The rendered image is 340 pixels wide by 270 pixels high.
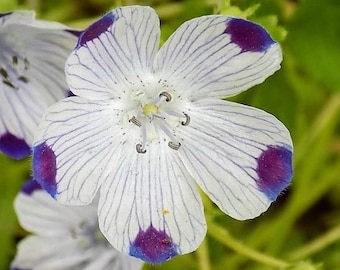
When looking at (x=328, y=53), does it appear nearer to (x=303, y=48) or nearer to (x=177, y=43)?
(x=303, y=48)

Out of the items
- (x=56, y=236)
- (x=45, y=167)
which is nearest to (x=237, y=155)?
(x=45, y=167)

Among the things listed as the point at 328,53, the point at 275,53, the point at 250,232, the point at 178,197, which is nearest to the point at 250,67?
the point at 275,53

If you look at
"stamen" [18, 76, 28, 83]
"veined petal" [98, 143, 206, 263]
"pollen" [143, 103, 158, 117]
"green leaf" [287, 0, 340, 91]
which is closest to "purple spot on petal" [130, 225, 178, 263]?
"veined petal" [98, 143, 206, 263]

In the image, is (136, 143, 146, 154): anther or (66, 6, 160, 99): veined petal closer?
(66, 6, 160, 99): veined petal

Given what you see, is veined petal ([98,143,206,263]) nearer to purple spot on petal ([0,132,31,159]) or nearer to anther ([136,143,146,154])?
anther ([136,143,146,154])

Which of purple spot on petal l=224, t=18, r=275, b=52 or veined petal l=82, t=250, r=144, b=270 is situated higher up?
purple spot on petal l=224, t=18, r=275, b=52

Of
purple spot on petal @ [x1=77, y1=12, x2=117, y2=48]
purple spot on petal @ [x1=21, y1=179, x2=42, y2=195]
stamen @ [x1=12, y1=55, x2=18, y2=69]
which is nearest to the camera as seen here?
purple spot on petal @ [x1=77, y1=12, x2=117, y2=48]

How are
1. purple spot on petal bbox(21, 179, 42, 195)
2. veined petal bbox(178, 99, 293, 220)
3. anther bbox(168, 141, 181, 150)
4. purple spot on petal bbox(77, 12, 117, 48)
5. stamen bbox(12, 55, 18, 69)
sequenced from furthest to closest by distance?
purple spot on petal bbox(21, 179, 42, 195), stamen bbox(12, 55, 18, 69), anther bbox(168, 141, 181, 150), veined petal bbox(178, 99, 293, 220), purple spot on petal bbox(77, 12, 117, 48)

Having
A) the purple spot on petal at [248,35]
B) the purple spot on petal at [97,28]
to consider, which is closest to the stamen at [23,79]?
the purple spot on petal at [97,28]

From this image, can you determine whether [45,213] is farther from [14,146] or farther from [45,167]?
[45,167]
